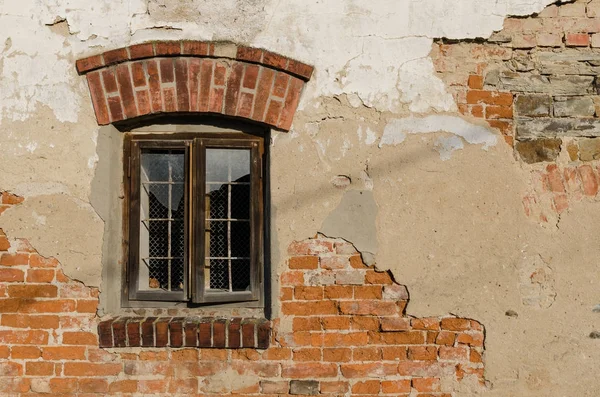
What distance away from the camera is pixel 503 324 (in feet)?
10.2

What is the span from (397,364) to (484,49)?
1.96m

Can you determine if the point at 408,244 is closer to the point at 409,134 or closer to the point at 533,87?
→ the point at 409,134

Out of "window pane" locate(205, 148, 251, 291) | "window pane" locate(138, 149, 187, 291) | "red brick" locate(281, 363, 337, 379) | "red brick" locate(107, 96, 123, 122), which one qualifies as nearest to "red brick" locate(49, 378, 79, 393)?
"window pane" locate(138, 149, 187, 291)

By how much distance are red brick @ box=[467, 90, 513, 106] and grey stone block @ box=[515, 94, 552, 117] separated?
62 mm

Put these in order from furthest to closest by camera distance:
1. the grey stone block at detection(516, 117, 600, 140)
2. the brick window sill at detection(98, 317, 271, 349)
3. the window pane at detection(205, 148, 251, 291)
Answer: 1. the window pane at detection(205, 148, 251, 291)
2. the grey stone block at detection(516, 117, 600, 140)
3. the brick window sill at detection(98, 317, 271, 349)

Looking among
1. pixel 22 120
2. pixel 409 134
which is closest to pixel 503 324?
pixel 409 134

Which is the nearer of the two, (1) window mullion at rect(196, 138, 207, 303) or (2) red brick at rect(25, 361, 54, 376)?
(2) red brick at rect(25, 361, 54, 376)

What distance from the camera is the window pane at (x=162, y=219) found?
132 inches

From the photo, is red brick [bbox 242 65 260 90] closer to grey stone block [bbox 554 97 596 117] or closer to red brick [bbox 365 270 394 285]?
red brick [bbox 365 270 394 285]

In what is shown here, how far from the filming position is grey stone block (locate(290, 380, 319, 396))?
10.2ft

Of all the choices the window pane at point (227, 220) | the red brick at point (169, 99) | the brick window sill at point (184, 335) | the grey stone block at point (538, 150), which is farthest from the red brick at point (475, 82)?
the brick window sill at point (184, 335)

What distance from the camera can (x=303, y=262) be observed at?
3.15m

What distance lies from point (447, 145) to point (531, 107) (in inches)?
22.5

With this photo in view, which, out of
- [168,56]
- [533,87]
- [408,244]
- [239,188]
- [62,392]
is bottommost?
[62,392]
